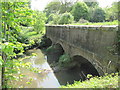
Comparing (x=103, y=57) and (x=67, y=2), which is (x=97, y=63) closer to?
(x=103, y=57)

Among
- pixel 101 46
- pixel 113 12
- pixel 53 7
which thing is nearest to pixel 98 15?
pixel 113 12

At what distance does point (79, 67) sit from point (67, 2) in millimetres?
35214

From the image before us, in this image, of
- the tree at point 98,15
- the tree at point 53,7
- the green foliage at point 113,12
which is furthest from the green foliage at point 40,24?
the tree at point 53,7

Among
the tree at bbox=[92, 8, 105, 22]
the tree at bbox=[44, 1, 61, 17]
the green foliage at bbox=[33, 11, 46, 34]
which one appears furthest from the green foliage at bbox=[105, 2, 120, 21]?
the tree at bbox=[44, 1, 61, 17]

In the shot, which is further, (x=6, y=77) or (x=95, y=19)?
(x=95, y=19)

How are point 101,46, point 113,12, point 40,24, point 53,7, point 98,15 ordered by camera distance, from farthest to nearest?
1. point 53,7
2. point 40,24
3. point 98,15
4. point 113,12
5. point 101,46

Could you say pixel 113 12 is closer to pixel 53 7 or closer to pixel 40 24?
pixel 40 24

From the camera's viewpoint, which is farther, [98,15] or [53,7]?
[53,7]

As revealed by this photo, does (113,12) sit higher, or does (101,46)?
(113,12)

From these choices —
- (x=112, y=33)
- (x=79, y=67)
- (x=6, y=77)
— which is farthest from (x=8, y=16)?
(x=79, y=67)

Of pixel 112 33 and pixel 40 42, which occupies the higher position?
pixel 112 33

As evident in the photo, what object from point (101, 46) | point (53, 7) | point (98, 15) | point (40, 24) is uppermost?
point (53, 7)

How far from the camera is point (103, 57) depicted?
573cm

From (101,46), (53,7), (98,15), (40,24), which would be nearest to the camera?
(101,46)
